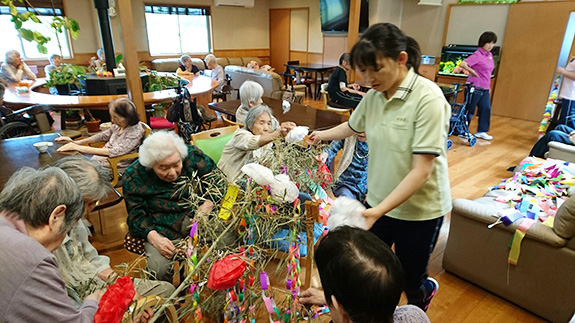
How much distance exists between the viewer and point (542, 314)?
2045 mm

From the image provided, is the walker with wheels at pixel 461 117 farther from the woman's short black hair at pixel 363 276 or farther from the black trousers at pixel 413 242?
the woman's short black hair at pixel 363 276

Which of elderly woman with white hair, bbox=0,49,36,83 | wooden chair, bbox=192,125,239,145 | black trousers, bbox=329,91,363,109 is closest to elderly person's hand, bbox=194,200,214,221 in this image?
wooden chair, bbox=192,125,239,145

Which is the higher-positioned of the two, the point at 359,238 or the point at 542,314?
the point at 359,238

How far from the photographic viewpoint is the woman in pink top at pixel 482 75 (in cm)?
500

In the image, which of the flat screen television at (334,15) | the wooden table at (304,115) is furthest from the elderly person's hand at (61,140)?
the flat screen television at (334,15)

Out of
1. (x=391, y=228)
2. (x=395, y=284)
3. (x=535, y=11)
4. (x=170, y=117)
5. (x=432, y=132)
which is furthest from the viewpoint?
(x=535, y=11)

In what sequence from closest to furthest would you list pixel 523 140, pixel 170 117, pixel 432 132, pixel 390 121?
pixel 432 132
pixel 390 121
pixel 170 117
pixel 523 140

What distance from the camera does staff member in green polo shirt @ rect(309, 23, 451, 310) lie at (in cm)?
124

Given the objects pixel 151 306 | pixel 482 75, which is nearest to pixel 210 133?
pixel 151 306

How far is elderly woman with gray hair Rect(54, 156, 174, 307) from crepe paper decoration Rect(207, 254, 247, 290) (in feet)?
1.48

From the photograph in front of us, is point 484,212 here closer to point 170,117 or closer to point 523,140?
point 170,117

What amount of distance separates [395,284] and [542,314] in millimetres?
1822

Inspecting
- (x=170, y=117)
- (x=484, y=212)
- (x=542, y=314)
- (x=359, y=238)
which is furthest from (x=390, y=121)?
(x=170, y=117)

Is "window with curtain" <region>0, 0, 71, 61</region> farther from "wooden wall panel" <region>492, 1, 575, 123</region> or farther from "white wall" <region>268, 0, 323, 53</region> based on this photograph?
"wooden wall panel" <region>492, 1, 575, 123</region>
